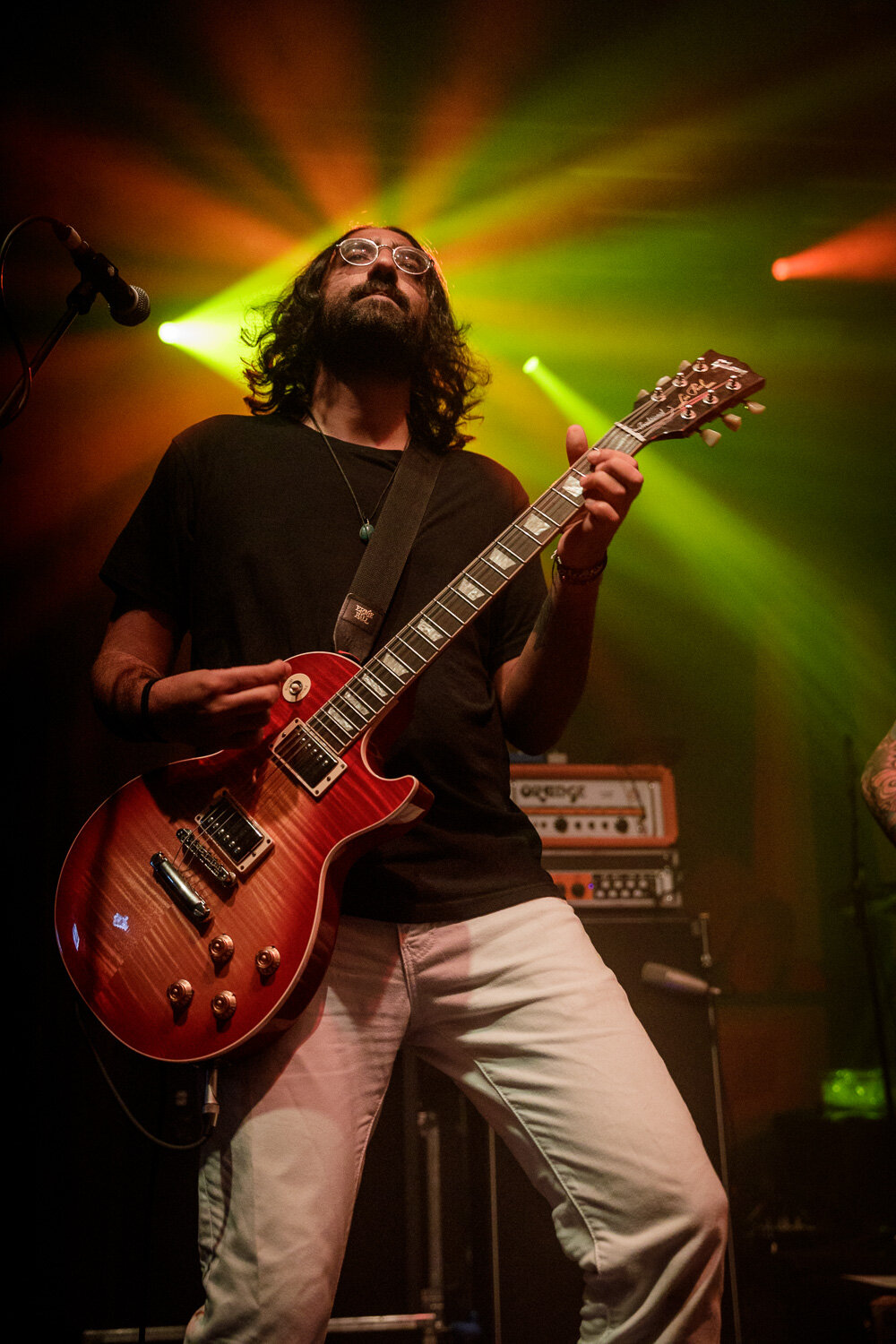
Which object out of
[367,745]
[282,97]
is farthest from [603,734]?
[367,745]

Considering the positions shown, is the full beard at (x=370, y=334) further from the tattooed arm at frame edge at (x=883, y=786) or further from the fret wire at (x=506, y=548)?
the tattooed arm at frame edge at (x=883, y=786)

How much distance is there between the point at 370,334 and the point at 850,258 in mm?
3688

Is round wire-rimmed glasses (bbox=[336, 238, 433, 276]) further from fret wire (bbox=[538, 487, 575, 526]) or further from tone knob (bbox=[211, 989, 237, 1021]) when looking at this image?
tone knob (bbox=[211, 989, 237, 1021])

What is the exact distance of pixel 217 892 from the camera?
5.51 ft

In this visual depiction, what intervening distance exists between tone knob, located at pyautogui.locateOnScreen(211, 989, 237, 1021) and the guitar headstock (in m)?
1.35

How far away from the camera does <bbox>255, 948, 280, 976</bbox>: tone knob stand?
5.17 feet

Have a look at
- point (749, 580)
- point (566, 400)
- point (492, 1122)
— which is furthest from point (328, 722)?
point (749, 580)

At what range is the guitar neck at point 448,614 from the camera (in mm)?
1787

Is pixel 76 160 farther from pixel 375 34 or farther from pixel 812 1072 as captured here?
pixel 812 1072

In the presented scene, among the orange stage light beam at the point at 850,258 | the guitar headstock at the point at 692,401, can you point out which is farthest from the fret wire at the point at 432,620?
the orange stage light beam at the point at 850,258

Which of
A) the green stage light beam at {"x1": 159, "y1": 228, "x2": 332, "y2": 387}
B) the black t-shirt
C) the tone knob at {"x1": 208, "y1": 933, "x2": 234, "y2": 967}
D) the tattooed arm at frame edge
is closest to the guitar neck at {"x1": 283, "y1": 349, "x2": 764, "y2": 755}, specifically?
the black t-shirt

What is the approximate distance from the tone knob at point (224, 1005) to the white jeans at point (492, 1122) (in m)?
0.12

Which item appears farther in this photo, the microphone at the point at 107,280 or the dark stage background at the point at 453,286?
the dark stage background at the point at 453,286

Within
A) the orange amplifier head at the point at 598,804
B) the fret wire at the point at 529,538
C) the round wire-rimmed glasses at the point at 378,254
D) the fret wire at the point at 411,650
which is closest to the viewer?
the fret wire at the point at 411,650
